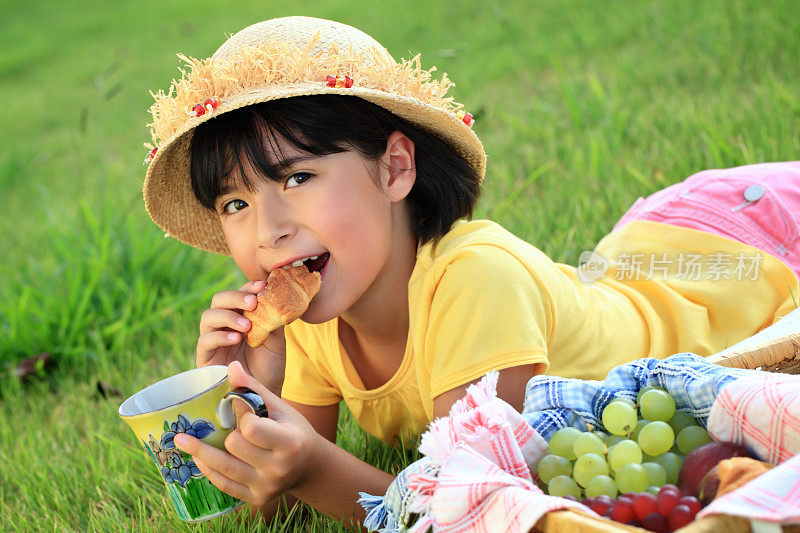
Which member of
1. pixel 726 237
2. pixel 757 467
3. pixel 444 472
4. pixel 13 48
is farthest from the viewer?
pixel 13 48

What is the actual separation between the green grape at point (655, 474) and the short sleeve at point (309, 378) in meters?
1.04

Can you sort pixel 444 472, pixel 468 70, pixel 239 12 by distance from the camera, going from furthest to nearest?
pixel 239 12 → pixel 468 70 → pixel 444 472

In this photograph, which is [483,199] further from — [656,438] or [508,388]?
[656,438]

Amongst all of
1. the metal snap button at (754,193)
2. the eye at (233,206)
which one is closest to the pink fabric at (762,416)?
the eye at (233,206)

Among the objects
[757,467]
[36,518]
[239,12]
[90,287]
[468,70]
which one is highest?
[239,12]

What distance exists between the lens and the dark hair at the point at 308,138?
1641 mm

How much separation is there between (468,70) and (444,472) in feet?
14.3

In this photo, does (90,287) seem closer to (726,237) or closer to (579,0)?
(726,237)

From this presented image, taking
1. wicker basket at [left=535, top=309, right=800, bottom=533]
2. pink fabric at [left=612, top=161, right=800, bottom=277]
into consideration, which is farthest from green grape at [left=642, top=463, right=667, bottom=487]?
pink fabric at [left=612, top=161, right=800, bottom=277]

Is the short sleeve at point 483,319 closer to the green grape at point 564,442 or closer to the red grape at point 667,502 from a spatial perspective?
the green grape at point 564,442

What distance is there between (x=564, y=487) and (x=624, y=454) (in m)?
0.11

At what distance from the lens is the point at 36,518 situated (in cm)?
192

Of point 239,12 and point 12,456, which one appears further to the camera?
point 239,12

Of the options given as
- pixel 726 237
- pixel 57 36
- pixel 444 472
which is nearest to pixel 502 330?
pixel 444 472
